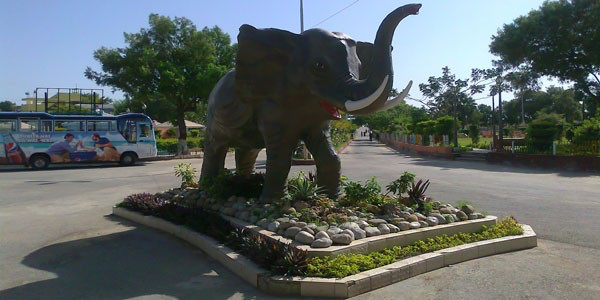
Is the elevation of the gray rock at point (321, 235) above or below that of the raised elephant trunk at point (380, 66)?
below

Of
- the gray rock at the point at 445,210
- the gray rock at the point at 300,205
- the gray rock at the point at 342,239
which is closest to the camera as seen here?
the gray rock at the point at 342,239

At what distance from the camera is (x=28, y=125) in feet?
70.1

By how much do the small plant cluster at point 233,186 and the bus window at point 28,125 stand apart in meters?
16.8

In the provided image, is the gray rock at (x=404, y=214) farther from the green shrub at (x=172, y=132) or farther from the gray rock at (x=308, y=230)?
the green shrub at (x=172, y=132)

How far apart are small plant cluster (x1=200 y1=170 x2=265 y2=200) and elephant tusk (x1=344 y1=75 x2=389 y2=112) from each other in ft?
10.1

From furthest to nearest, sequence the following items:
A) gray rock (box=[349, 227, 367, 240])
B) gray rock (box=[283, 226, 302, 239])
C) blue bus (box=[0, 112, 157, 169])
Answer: blue bus (box=[0, 112, 157, 169])
gray rock (box=[283, 226, 302, 239])
gray rock (box=[349, 227, 367, 240])

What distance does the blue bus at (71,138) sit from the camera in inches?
831

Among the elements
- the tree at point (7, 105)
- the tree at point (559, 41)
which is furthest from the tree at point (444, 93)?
the tree at point (7, 105)

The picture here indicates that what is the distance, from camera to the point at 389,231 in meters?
5.51

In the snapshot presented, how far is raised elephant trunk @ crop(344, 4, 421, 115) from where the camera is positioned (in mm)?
5137

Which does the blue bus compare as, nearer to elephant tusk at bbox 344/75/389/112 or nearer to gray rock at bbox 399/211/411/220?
gray rock at bbox 399/211/411/220

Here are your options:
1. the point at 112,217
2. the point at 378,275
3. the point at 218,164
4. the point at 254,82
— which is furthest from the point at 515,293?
the point at 112,217

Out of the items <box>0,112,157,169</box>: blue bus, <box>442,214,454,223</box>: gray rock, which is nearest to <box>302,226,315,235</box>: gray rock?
<box>442,214,454,223</box>: gray rock

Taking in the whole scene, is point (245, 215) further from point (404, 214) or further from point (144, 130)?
→ point (144, 130)
